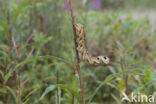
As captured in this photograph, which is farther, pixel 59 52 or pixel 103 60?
pixel 59 52

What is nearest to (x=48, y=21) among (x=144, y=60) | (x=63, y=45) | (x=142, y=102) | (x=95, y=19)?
(x=63, y=45)

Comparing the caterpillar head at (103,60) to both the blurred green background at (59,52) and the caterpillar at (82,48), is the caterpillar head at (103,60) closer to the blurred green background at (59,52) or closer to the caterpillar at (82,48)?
the caterpillar at (82,48)

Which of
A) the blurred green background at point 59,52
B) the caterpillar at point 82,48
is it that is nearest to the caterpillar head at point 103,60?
the caterpillar at point 82,48

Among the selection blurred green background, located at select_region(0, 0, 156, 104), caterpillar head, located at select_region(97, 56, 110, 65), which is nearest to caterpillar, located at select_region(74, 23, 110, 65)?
caterpillar head, located at select_region(97, 56, 110, 65)

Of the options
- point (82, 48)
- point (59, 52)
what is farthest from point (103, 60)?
point (59, 52)

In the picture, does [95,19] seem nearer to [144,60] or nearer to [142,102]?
[144,60]

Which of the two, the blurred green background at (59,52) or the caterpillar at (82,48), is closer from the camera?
the caterpillar at (82,48)

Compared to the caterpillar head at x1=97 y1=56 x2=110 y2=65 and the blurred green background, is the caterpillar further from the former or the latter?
the blurred green background

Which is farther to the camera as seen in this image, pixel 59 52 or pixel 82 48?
pixel 59 52

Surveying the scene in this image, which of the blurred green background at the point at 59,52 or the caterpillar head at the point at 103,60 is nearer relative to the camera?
the caterpillar head at the point at 103,60

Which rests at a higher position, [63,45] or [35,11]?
[35,11]

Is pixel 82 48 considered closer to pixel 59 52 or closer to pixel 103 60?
pixel 103 60
